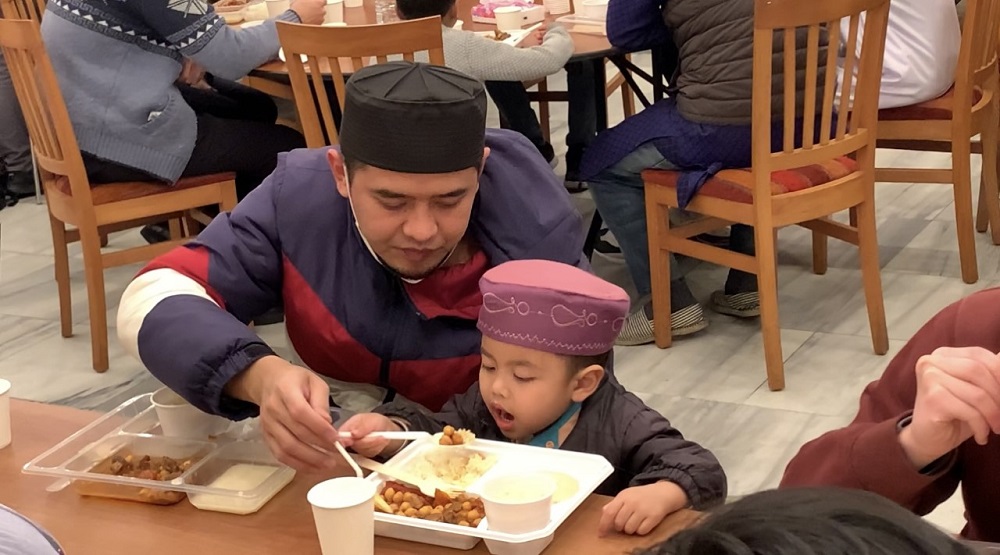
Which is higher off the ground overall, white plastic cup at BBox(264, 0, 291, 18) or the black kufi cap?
the black kufi cap

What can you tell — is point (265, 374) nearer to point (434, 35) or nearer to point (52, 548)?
point (52, 548)

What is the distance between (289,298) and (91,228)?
5.69 ft

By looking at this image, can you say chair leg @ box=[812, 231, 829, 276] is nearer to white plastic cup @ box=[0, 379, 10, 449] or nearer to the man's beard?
the man's beard

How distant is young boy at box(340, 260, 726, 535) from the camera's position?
166 cm

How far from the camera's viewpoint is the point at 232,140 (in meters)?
3.62

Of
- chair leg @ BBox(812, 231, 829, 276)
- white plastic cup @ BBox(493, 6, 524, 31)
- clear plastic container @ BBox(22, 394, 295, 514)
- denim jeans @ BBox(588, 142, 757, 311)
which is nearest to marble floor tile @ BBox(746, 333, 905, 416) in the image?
denim jeans @ BBox(588, 142, 757, 311)

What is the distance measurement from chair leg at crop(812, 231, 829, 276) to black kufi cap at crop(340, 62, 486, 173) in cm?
238

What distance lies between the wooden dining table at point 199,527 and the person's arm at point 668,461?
76 millimetres

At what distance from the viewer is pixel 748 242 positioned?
12.3 feet

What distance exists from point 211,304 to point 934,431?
3.17ft

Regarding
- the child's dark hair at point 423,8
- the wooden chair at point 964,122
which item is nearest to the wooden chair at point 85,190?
the child's dark hair at point 423,8

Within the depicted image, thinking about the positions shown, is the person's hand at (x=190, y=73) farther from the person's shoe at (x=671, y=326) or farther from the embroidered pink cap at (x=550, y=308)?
the embroidered pink cap at (x=550, y=308)

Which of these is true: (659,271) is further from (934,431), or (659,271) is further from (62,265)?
(934,431)

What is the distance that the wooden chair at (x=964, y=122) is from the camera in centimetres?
347
